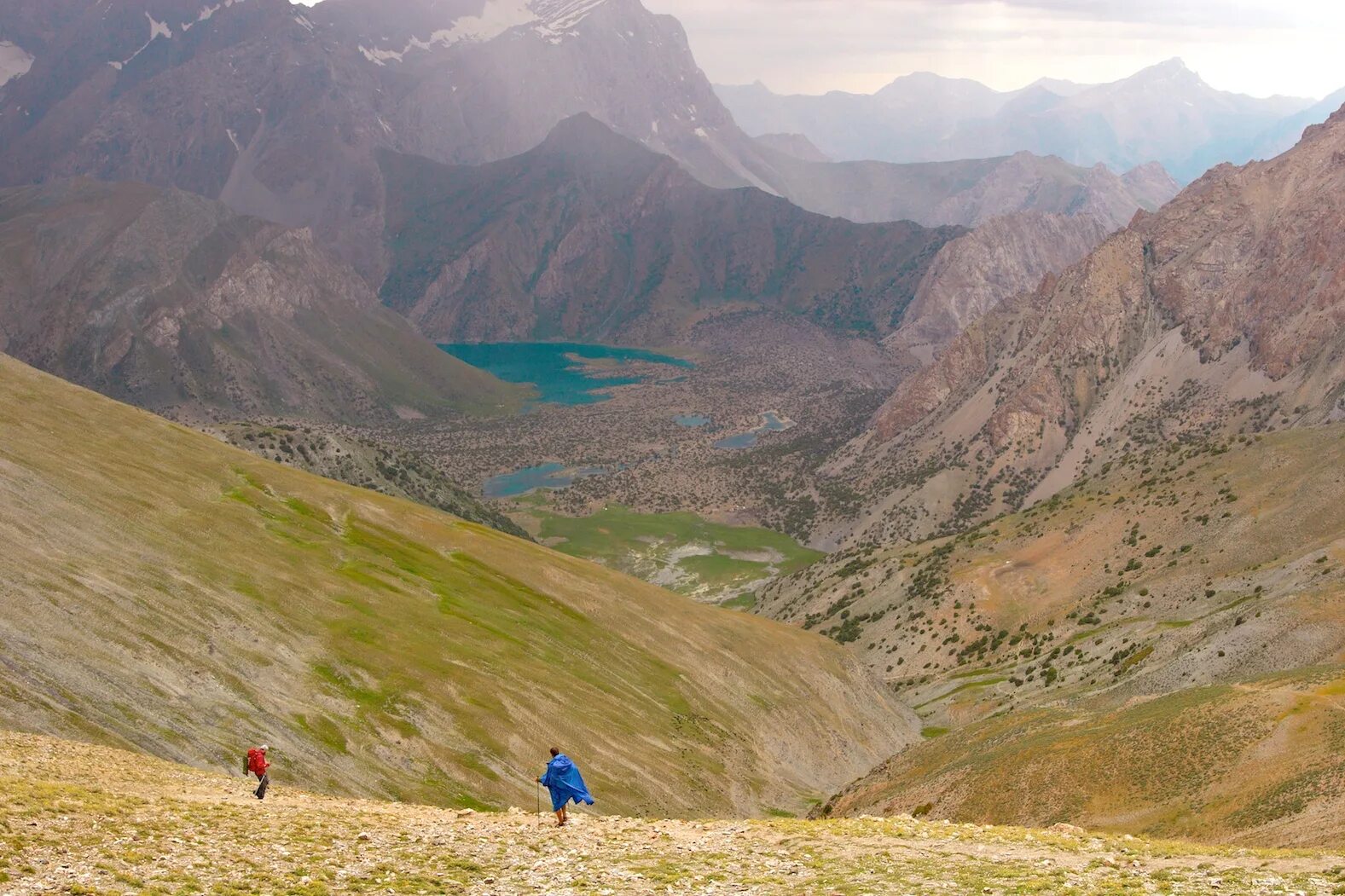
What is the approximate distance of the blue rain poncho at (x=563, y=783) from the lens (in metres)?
31.1

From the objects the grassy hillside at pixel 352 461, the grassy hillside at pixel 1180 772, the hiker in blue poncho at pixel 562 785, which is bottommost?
the grassy hillside at pixel 1180 772

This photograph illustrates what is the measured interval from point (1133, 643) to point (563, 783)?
5755 cm

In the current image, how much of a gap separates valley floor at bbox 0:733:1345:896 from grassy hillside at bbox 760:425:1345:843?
40.4 ft

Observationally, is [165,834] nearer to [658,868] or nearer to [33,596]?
[658,868]

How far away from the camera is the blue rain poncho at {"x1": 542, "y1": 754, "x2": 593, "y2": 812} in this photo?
102 feet

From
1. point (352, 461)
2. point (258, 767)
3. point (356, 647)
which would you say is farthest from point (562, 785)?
point (352, 461)

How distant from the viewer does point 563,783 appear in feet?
102

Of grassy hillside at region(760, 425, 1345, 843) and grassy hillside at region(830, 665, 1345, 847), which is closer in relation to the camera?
grassy hillside at region(830, 665, 1345, 847)

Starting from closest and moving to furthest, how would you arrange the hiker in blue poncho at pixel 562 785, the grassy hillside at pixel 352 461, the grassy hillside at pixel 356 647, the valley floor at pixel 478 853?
the valley floor at pixel 478 853 → the hiker in blue poncho at pixel 562 785 → the grassy hillside at pixel 356 647 → the grassy hillside at pixel 352 461

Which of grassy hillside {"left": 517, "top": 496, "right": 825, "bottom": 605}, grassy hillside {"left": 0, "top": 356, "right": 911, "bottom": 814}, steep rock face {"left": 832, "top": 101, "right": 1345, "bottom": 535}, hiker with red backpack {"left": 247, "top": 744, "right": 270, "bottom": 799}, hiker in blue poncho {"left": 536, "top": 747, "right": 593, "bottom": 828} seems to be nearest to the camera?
hiker in blue poncho {"left": 536, "top": 747, "right": 593, "bottom": 828}

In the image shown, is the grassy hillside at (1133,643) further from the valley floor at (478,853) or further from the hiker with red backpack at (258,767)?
the hiker with red backpack at (258,767)

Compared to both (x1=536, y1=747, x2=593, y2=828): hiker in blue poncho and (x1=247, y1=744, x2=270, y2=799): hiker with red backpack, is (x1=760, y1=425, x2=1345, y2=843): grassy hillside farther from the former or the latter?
(x1=247, y1=744, x2=270, y2=799): hiker with red backpack

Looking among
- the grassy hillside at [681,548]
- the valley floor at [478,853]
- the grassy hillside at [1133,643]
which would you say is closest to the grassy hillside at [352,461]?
the grassy hillside at [681,548]

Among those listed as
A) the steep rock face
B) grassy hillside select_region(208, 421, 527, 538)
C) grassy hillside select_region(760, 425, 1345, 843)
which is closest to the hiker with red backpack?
grassy hillside select_region(760, 425, 1345, 843)
